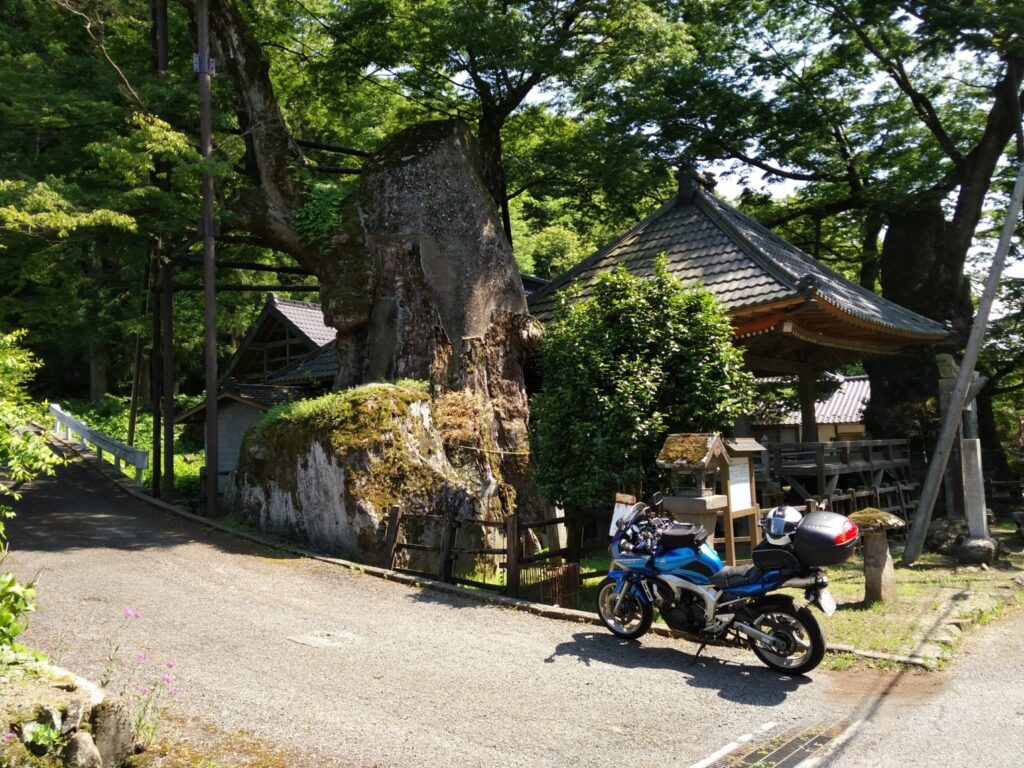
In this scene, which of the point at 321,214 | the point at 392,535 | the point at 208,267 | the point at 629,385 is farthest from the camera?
the point at 321,214

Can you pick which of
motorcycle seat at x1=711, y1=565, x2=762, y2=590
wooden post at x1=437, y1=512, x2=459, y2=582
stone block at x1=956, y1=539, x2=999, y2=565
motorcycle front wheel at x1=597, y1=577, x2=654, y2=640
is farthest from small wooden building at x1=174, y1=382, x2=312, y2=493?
stone block at x1=956, y1=539, x2=999, y2=565

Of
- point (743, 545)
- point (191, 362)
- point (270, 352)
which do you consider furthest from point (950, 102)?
point (191, 362)

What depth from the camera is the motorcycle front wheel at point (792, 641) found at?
21.5ft

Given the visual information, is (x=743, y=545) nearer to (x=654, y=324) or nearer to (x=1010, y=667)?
(x=654, y=324)

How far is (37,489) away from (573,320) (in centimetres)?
1340

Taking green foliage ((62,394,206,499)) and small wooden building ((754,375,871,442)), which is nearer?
green foliage ((62,394,206,499))

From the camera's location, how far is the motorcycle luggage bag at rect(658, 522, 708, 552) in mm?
7371

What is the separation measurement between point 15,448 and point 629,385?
6.31m

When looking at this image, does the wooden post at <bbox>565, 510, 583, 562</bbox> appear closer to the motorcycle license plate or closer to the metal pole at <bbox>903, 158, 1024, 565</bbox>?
the motorcycle license plate

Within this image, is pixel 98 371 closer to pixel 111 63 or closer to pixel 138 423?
pixel 138 423

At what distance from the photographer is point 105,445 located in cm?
2069

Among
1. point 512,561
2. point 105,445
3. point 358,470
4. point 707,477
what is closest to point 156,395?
point 105,445

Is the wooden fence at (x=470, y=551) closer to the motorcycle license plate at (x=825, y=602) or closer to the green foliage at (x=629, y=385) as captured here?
the green foliage at (x=629, y=385)

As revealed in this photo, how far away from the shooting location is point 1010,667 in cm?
710
